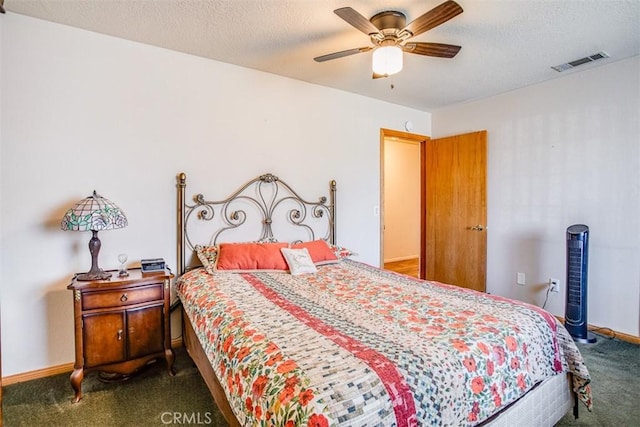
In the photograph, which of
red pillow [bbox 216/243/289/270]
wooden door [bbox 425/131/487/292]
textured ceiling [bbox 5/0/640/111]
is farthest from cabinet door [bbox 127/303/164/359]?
wooden door [bbox 425/131/487/292]

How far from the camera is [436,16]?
6.04 ft

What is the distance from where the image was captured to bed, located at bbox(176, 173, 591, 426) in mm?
1112

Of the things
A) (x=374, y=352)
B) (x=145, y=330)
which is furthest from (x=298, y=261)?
(x=374, y=352)

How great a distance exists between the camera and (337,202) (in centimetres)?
378

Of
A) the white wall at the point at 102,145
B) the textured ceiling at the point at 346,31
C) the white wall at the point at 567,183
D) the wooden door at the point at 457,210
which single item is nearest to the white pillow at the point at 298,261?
the white wall at the point at 102,145

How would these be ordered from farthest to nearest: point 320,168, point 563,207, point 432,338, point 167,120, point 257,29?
point 320,168 < point 563,207 < point 167,120 < point 257,29 < point 432,338

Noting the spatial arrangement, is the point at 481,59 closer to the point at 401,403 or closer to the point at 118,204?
the point at 401,403

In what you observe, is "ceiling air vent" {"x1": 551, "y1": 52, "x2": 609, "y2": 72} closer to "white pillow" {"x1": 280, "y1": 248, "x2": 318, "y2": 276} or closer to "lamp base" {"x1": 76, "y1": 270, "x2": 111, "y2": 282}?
"white pillow" {"x1": 280, "y1": 248, "x2": 318, "y2": 276}

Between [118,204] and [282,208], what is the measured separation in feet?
4.73

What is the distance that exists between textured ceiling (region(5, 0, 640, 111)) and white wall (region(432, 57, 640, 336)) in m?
0.32

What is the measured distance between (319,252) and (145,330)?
1.50 metres

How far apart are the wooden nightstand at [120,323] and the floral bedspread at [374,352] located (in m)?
0.31

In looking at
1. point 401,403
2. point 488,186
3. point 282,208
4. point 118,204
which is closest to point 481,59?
point 488,186

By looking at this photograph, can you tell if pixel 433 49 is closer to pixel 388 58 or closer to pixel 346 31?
pixel 388 58
